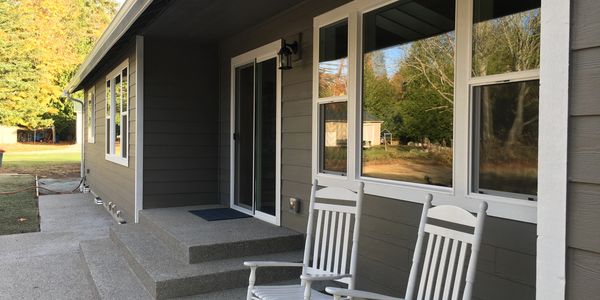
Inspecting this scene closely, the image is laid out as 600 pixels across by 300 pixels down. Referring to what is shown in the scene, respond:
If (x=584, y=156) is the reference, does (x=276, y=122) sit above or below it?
above

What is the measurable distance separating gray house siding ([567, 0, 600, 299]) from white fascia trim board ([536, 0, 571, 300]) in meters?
→ 0.02

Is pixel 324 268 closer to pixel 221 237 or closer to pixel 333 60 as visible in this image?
pixel 221 237

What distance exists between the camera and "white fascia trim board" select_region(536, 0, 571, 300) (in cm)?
121

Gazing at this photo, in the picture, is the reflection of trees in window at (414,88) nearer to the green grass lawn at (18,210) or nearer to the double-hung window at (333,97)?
the double-hung window at (333,97)

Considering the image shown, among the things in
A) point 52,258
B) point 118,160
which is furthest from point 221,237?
point 118,160

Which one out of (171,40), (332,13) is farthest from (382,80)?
(171,40)

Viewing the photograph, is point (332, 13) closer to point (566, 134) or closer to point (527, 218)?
point (527, 218)

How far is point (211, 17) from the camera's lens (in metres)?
4.60

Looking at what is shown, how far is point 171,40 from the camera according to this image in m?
5.56

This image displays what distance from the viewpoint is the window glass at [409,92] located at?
2.76 metres

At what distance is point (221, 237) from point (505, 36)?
2630 millimetres

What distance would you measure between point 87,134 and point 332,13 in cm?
964

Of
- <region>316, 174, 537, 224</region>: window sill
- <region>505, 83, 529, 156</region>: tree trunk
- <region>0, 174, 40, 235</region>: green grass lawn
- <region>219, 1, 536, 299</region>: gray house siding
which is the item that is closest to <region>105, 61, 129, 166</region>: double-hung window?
<region>0, 174, 40, 235</region>: green grass lawn

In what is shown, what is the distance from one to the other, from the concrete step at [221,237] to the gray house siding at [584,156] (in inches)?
112
